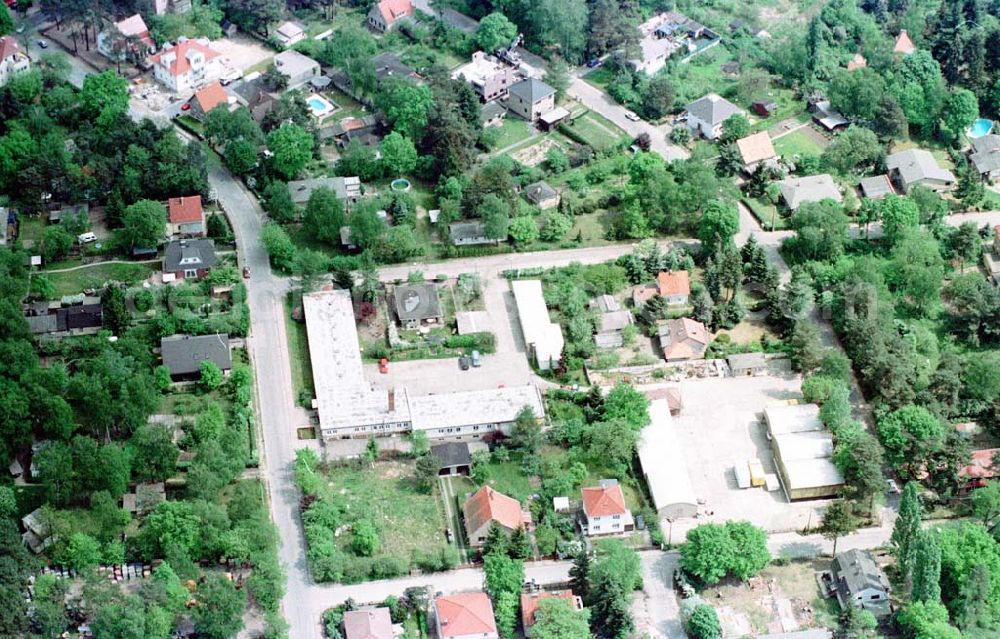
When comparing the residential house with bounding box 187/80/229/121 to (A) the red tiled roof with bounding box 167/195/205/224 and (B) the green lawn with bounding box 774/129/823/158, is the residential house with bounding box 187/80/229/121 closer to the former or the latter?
(A) the red tiled roof with bounding box 167/195/205/224

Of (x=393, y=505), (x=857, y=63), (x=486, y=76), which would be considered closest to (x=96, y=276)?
(x=393, y=505)

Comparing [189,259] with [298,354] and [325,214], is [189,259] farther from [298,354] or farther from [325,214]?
[298,354]

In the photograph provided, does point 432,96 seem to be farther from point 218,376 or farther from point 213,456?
point 213,456

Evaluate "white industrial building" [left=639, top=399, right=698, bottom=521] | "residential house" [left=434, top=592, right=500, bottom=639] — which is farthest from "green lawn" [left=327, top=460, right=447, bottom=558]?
"white industrial building" [left=639, top=399, right=698, bottom=521]

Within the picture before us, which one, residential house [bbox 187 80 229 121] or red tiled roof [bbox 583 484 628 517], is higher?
residential house [bbox 187 80 229 121]

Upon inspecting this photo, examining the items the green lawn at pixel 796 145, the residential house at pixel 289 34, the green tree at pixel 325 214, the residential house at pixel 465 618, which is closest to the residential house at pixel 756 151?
the green lawn at pixel 796 145

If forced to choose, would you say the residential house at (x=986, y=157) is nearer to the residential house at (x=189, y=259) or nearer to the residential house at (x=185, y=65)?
the residential house at (x=189, y=259)
